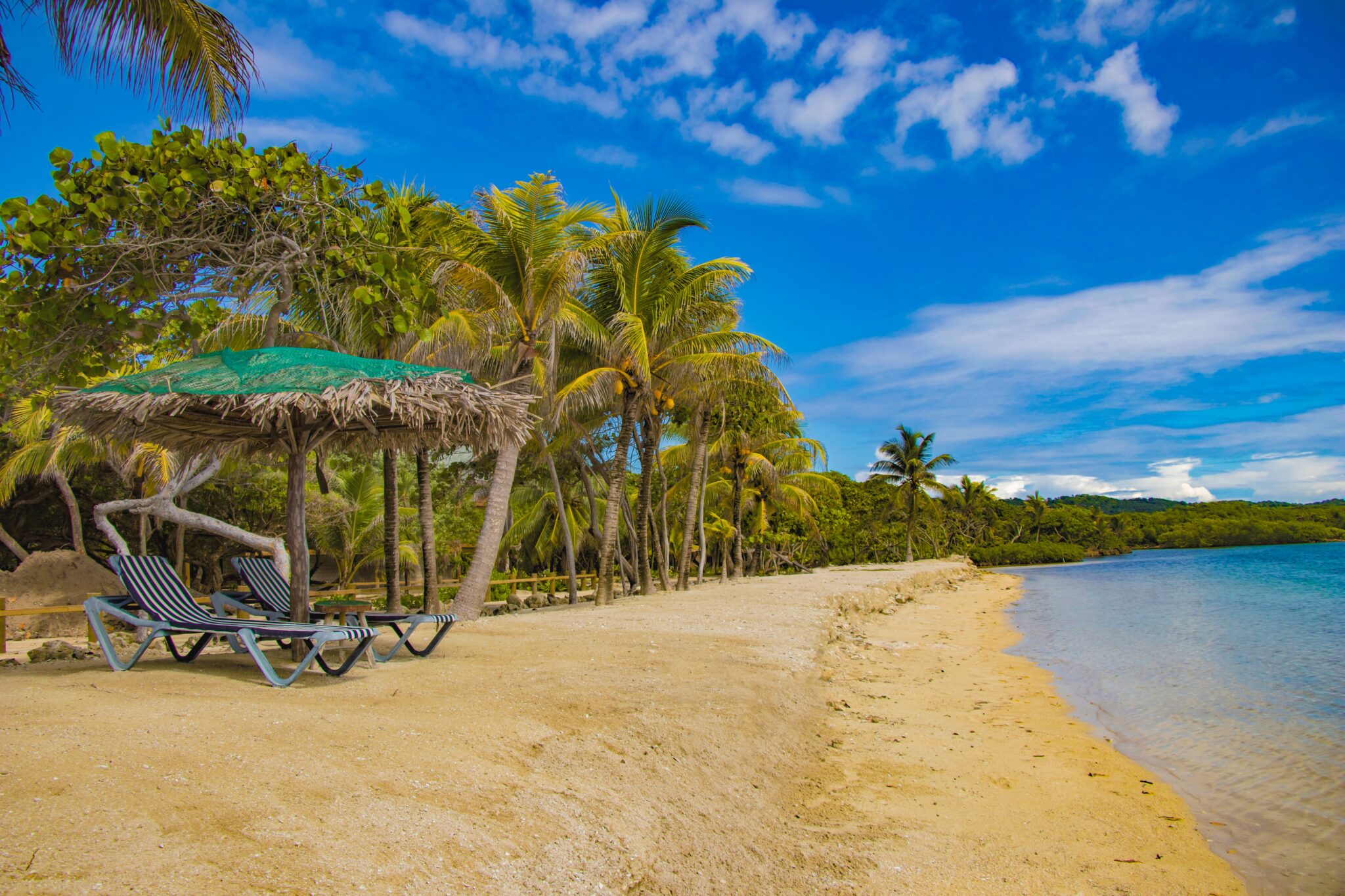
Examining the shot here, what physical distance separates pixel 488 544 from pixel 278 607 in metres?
4.26

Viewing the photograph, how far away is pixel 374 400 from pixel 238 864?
3.85m

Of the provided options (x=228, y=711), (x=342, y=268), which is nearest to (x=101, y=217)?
(x=342, y=268)

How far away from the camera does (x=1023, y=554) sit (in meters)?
62.5

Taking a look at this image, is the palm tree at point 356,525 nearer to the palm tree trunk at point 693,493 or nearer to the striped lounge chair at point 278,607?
the palm tree trunk at point 693,493

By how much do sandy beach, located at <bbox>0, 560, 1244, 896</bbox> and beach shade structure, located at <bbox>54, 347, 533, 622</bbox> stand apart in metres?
1.91

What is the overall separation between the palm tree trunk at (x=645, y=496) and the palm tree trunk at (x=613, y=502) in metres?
1.09

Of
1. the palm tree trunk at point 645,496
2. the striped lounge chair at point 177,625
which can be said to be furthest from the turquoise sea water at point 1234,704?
the palm tree trunk at point 645,496

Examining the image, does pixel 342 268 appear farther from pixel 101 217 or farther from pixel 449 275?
pixel 449 275

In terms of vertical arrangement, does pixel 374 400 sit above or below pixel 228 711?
above

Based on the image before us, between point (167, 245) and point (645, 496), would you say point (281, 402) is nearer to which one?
point (167, 245)

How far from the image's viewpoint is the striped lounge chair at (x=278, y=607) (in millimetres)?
6668

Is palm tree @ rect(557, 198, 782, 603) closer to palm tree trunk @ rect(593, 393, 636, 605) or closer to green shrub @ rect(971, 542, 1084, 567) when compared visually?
palm tree trunk @ rect(593, 393, 636, 605)

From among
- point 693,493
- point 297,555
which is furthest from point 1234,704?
point 693,493

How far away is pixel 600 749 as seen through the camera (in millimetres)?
4578
